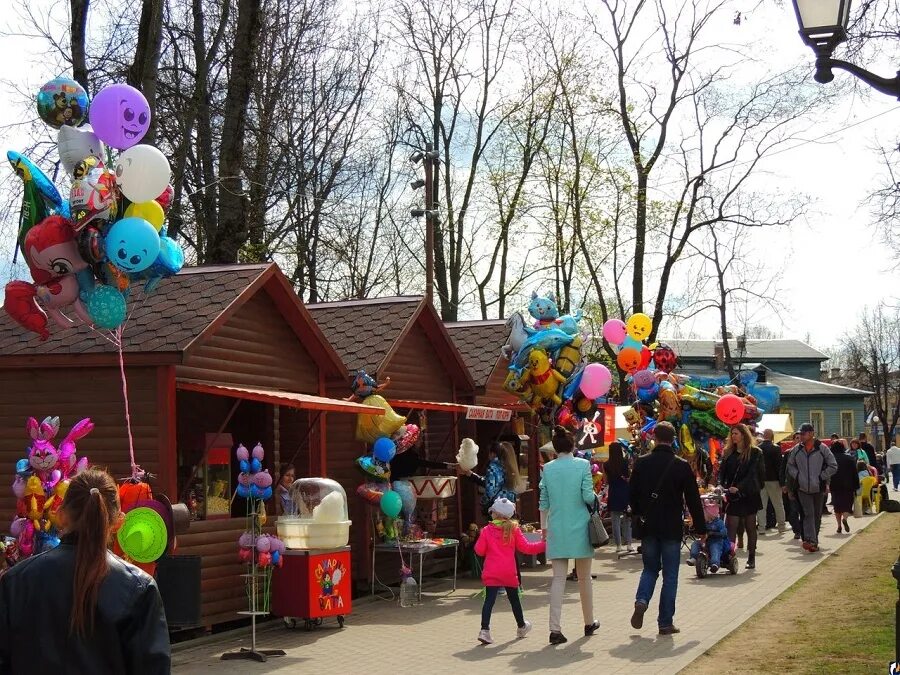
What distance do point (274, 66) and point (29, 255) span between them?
17.0 metres

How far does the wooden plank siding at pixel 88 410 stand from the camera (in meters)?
10.7

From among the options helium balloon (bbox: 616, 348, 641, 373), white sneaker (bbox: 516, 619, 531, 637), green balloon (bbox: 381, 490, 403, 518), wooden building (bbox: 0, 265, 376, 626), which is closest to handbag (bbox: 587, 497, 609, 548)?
white sneaker (bbox: 516, 619, 531, 637)

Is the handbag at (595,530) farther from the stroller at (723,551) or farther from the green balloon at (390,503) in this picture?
the stroller at (723,551)

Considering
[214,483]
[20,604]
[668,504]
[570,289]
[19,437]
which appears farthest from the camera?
[570,289]

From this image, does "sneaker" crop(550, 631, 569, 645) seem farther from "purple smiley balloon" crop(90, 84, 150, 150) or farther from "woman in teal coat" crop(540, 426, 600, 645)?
"purple smiley balloon" crop(90, 84, 150, 150)

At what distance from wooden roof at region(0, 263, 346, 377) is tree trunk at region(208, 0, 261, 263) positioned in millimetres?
6071

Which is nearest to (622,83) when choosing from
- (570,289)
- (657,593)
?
(570,289)

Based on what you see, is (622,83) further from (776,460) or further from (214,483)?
(214,483)

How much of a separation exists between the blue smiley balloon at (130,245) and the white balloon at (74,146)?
1.88ft

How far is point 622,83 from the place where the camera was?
3222 cm

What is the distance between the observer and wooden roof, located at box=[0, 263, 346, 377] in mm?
10711

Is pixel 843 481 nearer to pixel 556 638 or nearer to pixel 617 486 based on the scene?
pixel 617 486

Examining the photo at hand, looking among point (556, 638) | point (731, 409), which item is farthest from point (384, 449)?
point (731, 409)

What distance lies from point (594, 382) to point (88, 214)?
834 centimetres
